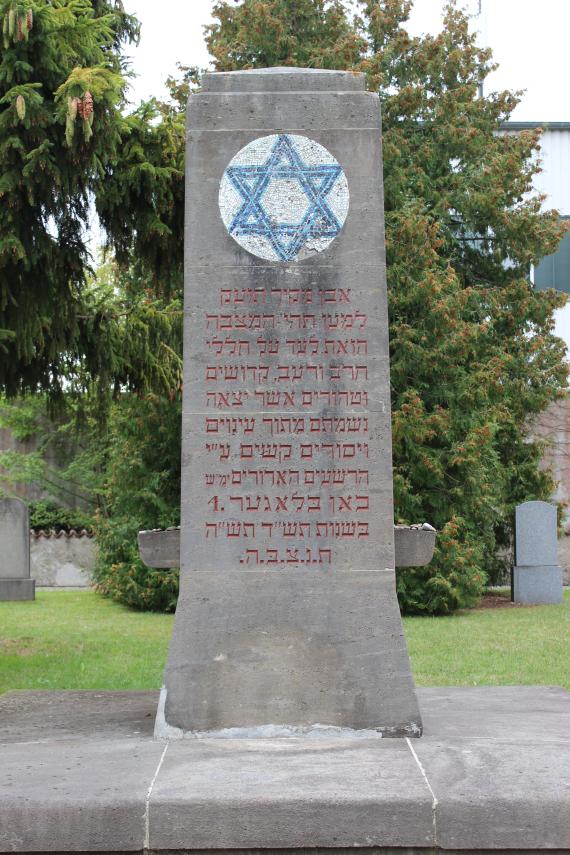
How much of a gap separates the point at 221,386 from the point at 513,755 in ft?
7.55

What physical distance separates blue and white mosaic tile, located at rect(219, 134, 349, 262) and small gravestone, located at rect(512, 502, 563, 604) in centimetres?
1281

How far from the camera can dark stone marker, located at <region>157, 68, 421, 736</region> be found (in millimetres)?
5266

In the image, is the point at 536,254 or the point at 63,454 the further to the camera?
the point at 63,454

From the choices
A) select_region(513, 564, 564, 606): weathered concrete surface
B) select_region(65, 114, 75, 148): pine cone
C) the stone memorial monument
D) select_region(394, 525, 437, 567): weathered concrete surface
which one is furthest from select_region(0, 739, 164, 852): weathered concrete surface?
select_region(513, 564, 564, 606): weathered concrete surface

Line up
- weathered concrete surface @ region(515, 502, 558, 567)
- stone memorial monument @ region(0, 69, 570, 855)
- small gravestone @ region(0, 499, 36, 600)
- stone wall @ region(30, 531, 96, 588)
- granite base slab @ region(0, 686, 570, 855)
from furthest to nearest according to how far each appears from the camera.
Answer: stone wall @ region(30, 531, 96, 588), small gravestone @ region(0, 499, 36, 600), weathered concrete surface @ region(515, 502, 558, 567), stone memorial monument @ region(0, 69, 570, 855), granite base slab @ region(0, 686, 570, 855)

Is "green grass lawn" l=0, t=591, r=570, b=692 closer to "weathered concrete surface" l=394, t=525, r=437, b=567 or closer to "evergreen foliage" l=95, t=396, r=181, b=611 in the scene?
"evergreen foliage" l=95, t=396, r=181, b=611

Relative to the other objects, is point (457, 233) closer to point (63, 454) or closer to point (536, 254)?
point (536, 254)

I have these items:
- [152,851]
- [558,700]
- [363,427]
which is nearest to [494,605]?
[558,700]

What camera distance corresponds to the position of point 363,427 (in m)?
5.45

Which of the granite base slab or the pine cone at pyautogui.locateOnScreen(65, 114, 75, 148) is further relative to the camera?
the pine cone at pyautogui.locateOnScreen(65, 114, 75, 148)

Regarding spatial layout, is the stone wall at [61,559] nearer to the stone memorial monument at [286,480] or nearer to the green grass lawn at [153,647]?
the green grass lawn at [153,647]

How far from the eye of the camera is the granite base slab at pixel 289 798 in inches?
155

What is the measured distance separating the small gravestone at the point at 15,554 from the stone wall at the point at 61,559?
4.65 meters

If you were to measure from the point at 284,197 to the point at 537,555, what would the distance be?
13.3m
